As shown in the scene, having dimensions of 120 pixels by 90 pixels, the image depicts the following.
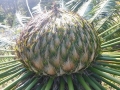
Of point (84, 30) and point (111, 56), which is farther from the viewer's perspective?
point (111, 56)

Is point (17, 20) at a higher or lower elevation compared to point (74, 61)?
higher

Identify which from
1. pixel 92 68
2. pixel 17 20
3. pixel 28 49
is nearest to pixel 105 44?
pixel 92 68

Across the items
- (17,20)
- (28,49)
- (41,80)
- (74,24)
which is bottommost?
(41,80)

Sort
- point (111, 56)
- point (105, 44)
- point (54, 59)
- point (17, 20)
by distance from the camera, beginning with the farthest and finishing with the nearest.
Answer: point (17, 20), point (105, 44), point (111, 56), point (54, 59)

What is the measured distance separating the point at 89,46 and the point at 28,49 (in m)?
0.56

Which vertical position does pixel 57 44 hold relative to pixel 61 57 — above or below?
above

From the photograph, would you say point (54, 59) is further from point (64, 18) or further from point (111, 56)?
point (111, 56)

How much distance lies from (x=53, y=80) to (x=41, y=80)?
15cm

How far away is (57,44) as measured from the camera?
2287 millimetres

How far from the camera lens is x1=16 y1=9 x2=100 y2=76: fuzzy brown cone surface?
2291 mm

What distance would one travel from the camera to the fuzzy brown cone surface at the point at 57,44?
90.2 inches

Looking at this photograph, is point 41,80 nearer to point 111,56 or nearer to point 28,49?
point 28,49

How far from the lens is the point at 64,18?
7.86ft

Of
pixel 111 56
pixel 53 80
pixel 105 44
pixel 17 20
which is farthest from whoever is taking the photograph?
pixel 17 20
